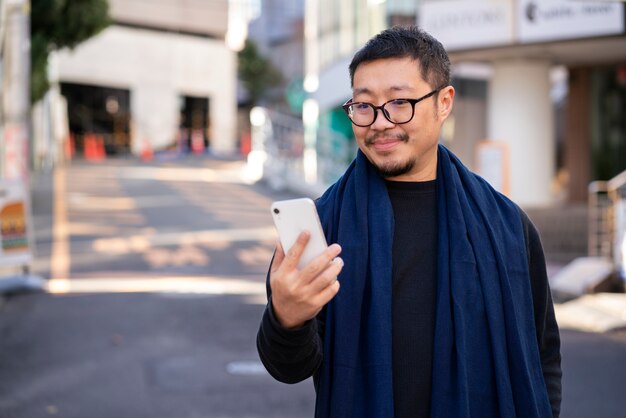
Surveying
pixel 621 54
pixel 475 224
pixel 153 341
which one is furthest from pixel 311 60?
pixel 475 224

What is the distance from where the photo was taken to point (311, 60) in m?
23.6

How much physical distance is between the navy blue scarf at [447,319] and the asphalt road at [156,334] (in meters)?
3.34

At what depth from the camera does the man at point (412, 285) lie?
2.08 m

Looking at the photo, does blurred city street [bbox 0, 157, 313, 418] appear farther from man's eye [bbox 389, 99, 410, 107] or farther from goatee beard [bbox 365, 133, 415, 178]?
man's eye [bbox 389, 99, 410, 107]

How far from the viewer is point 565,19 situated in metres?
13.0

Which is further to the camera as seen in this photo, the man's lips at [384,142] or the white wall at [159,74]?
the white wall at [159,74]

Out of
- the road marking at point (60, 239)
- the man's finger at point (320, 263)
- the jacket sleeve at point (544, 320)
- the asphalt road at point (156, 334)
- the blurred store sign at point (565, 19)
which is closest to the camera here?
the man's finger at point (320, 263)

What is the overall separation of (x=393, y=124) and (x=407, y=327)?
53cm

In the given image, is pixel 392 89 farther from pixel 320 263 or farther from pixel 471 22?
pixel 471 22

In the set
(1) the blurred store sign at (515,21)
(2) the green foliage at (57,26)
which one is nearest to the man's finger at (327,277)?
(1) the blurred store sign at (515,21)

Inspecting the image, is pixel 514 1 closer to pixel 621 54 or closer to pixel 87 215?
pixel 621 54

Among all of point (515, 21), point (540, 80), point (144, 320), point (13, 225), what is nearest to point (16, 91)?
point (13, 225)

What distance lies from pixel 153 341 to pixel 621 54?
38.3 ft

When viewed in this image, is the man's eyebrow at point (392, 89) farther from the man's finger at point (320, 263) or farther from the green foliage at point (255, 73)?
the green foliage at point (255, 73)
